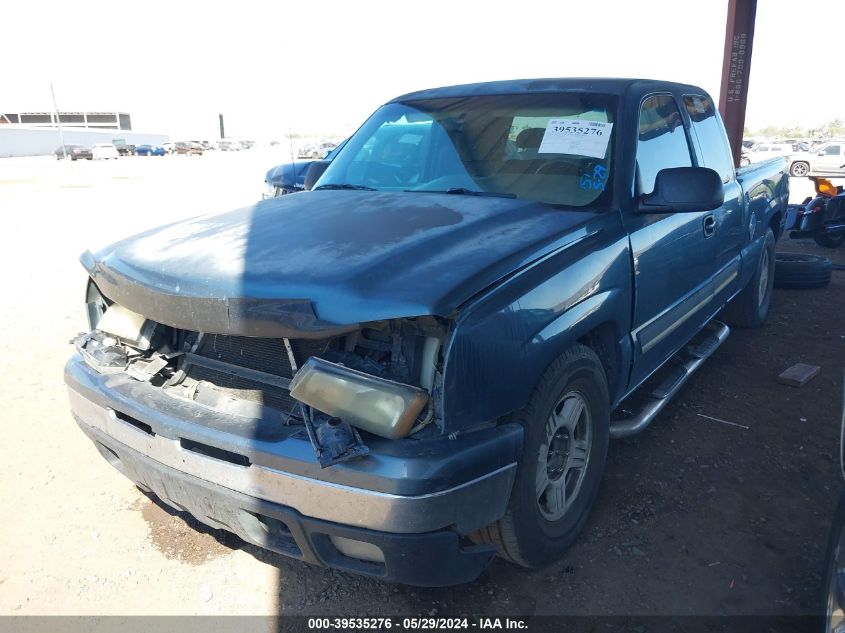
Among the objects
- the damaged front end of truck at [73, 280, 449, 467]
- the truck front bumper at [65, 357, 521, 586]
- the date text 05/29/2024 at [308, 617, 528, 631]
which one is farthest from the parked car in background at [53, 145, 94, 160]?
the date text 05/29/2024 at [308, 617, 528, 631]

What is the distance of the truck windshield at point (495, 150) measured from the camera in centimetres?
296

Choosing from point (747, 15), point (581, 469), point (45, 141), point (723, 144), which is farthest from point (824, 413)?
point (45, 141)

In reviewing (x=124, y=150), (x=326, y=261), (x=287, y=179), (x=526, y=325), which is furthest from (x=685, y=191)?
(x=124, y=150)

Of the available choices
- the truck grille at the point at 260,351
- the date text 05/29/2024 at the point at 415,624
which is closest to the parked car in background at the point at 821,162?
the date text 05/29/2024 at the point at 415,624

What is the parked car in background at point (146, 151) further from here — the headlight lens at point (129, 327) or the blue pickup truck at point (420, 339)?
the headlight lens at point (129, 327)

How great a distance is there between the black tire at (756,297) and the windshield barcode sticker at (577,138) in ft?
9.06

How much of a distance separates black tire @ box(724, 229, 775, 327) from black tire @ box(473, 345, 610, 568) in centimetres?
311

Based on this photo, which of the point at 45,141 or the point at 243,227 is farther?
the point at 45,141

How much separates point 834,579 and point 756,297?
3830 mm

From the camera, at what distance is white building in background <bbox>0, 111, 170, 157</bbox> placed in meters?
58.9

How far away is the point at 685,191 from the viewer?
2.79 meters

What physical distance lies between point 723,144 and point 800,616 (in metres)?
3.04

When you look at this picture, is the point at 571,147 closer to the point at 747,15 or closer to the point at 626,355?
the point at 626,355

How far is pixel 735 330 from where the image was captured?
5.53 meters
